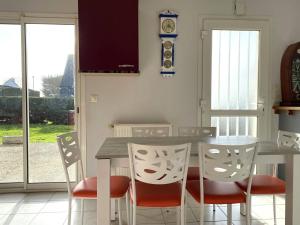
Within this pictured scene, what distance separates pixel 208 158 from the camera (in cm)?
Result: 192

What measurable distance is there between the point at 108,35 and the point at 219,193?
7.29 feet

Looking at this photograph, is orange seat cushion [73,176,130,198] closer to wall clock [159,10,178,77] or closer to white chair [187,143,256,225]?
white chair [187,143,256,225]

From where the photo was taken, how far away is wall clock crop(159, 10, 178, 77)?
3436 mm

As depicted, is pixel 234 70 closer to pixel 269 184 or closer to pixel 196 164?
pixel 269 184

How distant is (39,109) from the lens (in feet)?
11.6

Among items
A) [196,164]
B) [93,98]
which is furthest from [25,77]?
[196,164]

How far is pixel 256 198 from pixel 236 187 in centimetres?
135

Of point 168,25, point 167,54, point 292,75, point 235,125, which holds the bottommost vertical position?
point 235,125

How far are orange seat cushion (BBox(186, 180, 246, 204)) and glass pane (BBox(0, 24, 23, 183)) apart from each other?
94.8 inches

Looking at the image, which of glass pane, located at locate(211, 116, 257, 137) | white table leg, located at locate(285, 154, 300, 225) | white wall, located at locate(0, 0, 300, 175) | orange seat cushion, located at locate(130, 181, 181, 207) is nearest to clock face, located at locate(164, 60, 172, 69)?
white wall, located at locate(0, 0, 300, 175)

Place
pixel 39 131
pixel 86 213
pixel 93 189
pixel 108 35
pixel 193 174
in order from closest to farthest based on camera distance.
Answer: pixel 93 189 → pixel 193 174 → pixel 86 213 → pixel 108 35 → pixel 39 131

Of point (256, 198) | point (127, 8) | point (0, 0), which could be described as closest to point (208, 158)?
Answer: point (256, 198)

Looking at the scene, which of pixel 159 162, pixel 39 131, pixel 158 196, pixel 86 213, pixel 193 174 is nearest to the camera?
pixel 159 162

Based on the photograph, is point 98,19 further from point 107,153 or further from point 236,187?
point 236,187
